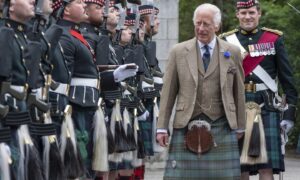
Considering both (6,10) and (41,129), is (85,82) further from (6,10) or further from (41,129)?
(6,10)

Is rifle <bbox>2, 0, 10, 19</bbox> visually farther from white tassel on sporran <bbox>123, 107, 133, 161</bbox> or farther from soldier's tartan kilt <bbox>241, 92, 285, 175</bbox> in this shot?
white tassel on sporran <bbox>123, 107, 133, 161</bbox>

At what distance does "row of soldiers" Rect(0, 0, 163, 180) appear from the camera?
8891mm

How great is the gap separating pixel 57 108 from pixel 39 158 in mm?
1049

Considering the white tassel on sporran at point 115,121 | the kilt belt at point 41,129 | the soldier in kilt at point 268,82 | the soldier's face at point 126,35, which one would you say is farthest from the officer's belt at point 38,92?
the soldier's face at point 126,35

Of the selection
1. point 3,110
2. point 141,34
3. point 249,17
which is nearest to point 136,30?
point 141,34

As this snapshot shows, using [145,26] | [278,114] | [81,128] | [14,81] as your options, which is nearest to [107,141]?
[81,128]

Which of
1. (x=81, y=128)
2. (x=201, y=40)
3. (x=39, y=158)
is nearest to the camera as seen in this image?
(x=39, y=158)

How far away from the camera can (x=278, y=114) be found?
12.0 metres

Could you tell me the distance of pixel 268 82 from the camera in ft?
39.2

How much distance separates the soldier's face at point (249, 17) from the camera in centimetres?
1207

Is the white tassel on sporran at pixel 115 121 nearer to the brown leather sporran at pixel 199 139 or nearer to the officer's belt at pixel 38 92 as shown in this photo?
the brown leather sporran at pixel 199 139

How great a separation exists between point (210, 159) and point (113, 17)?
11.7 feet

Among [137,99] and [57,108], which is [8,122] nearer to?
[57,108]

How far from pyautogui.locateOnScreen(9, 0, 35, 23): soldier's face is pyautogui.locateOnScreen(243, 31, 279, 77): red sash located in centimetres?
340
